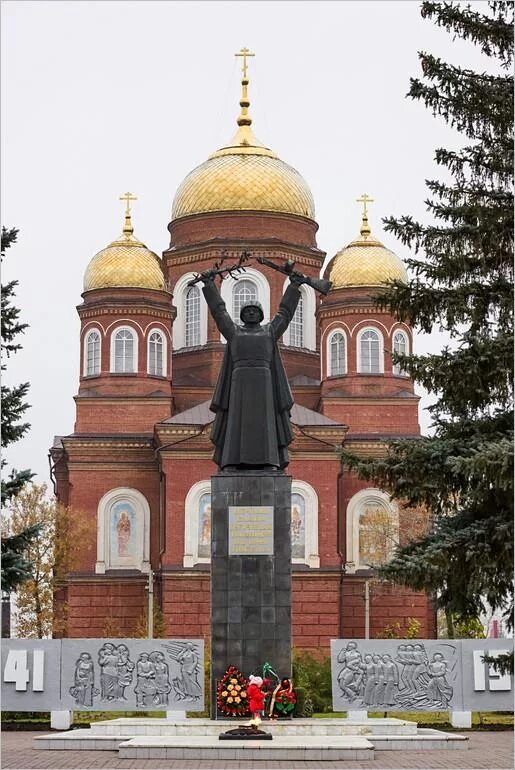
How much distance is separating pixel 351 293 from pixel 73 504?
38.6ft

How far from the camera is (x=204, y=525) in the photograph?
44.9 metres

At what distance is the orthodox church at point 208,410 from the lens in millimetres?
44906

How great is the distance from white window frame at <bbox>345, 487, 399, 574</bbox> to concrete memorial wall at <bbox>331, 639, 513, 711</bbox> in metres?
21.5

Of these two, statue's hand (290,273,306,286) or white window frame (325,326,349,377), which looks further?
white window frame (325,326,349,377)

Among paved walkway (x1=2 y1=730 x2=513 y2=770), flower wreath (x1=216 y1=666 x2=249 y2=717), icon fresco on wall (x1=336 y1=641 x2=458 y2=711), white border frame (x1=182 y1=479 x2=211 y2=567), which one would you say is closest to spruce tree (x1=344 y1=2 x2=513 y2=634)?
paved walkway (x1=2 y1=730 x2=513 y2=770)

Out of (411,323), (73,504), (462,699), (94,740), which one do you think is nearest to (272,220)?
(73,504)

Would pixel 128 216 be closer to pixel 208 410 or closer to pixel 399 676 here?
pixel 208 410

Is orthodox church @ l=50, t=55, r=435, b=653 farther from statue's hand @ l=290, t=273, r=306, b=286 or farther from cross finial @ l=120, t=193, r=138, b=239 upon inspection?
statue's hand @ l=290, t=273, r=306, b=286

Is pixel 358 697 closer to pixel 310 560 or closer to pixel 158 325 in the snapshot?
pixel 310 560

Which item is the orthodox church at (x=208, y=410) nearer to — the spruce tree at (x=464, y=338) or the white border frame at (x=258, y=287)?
the white border frame at (x=258, y=287)

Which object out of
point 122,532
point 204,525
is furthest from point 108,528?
point 204,525

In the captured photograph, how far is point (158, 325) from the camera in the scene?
50.9 meters

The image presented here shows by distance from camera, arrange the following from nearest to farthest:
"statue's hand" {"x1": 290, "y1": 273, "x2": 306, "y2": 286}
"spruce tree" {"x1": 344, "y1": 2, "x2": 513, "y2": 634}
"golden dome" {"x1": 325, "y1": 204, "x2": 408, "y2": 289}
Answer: "spruce tree" {"x1": 344, "y1": 2, "x2": 513, "y2": 634} < "statue's hand" {"x1": 290, "y1": 273, "x2": 306, "y2": 286} < "golden dome" {"x1": 325, "y1": 204, "x2": 408, "y2": 289}

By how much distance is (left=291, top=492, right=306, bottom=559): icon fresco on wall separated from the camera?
1764 inches
